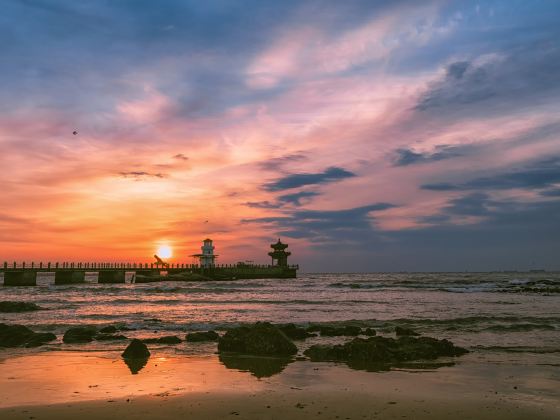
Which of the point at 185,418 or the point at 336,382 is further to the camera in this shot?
the point at 336,382

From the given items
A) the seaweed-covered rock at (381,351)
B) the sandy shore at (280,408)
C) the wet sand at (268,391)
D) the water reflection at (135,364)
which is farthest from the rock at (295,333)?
the sandy shore at (280,408)

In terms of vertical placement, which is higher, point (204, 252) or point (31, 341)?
point (204, 252)

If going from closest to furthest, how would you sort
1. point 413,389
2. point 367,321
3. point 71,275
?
1. point 413,389
2. point 367,321
3. point 71,275

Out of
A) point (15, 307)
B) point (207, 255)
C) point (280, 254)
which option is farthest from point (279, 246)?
point (15, 307)

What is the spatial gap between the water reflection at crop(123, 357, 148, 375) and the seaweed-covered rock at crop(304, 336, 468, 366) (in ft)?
16.1

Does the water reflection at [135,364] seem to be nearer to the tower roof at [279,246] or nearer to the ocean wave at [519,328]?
the ocean wave at [519,328]

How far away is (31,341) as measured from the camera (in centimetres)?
1703

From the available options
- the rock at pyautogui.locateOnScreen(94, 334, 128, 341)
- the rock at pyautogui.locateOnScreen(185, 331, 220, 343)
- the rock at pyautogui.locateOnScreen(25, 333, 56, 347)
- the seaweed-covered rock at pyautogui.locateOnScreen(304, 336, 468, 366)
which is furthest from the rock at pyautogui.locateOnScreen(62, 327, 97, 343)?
the seaweed-covered rock at pyautogui.locateOnScreen(304, 336, 468, 366)

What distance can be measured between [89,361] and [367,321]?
1582cm

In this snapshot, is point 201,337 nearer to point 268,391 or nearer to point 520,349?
point 268,391

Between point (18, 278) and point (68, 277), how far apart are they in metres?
9.67

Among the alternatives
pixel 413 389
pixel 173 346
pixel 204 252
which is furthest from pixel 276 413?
pixel 204 252

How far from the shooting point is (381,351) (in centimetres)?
1383

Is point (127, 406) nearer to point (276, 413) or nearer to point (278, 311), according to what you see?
point (276, 413)
